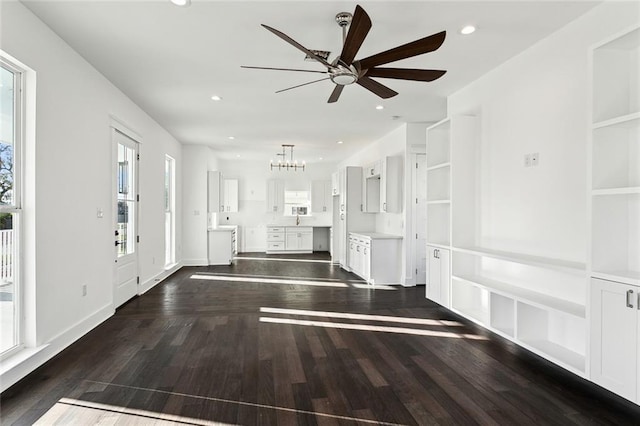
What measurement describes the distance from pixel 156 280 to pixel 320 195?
6.09m

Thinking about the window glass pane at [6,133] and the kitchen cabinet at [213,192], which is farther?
the kitchen cabinet at [213,192]

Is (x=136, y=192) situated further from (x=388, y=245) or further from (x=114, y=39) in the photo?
(x=388, y=245)

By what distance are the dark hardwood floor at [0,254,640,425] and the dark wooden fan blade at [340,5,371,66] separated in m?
2.38

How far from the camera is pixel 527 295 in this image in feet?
10.4

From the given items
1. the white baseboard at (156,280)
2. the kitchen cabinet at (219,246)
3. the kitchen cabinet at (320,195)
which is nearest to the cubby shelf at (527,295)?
the white baseboard at (156,280)

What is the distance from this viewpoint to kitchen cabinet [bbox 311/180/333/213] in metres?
11.3

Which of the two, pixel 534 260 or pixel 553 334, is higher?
pixel 534 260

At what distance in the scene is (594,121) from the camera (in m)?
2.44

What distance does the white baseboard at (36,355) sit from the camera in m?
2.55

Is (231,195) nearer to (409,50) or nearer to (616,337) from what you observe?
(409,50)

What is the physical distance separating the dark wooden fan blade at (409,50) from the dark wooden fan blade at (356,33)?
6.2 inches

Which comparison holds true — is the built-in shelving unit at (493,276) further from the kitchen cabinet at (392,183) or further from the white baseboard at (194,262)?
the white baseboard at (194,262)

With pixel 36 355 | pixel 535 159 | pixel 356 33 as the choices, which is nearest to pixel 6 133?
pixel 36 355

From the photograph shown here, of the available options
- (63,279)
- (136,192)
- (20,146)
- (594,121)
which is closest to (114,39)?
(20,146)
